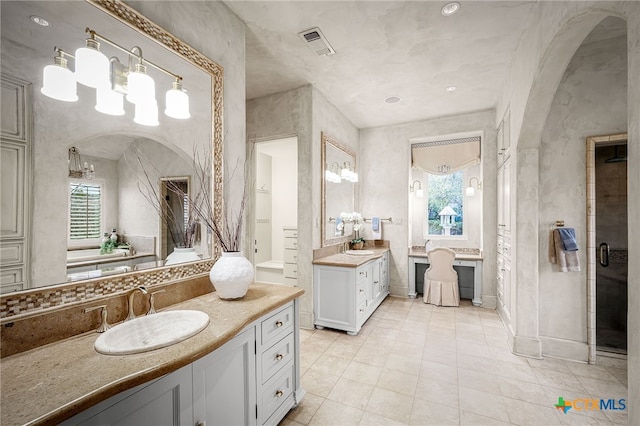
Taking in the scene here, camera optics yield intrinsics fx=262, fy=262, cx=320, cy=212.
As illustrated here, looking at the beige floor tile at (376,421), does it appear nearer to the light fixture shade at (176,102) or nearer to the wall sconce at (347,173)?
the light fixture shade at (176,102)

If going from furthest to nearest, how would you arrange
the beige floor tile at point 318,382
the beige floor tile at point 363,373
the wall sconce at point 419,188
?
the wall sconce at point 419,188, the beige floor tile at point 363,373, the beige floor tile at point 318,382

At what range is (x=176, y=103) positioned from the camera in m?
1.58

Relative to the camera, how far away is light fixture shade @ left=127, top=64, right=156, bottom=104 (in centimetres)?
137

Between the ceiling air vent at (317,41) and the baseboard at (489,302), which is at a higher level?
the ceiling air vent at (317,41)

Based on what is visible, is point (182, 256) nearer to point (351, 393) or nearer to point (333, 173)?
point (351, 393)

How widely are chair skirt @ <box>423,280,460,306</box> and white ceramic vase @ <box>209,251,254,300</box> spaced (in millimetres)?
3449

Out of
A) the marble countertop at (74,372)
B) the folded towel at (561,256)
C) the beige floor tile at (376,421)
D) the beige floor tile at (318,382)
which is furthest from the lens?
the folded towel at (561,256)

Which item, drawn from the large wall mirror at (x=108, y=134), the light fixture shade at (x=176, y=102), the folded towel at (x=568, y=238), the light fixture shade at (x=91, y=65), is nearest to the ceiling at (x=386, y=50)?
the large wall mirror at (x=108, y=134)

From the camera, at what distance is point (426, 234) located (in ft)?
16.4

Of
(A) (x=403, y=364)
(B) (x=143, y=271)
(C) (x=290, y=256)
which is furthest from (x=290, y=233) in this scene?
(B) (x=143, y=271)

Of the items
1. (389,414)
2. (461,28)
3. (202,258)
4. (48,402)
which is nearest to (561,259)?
(389,414)

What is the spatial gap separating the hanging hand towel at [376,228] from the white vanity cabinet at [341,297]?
141 cm

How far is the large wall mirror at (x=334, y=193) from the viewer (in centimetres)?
360

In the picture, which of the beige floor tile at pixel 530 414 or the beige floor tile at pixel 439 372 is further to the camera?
the beige floor tile at pixel 439 372
